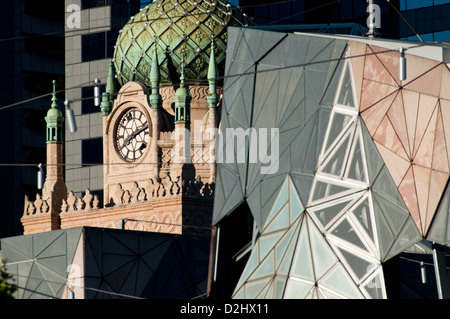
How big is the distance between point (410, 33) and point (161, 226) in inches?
1501

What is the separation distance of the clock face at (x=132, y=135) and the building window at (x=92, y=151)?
23821 millimetres

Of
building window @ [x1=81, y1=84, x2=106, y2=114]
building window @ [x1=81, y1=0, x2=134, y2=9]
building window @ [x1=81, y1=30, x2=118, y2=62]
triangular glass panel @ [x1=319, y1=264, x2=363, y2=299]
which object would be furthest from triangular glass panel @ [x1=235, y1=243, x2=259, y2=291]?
building window @ [x1=81, y1=0, x2=134, y2=9]

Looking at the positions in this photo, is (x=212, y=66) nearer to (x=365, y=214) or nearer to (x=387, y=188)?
(x=365, y=214)

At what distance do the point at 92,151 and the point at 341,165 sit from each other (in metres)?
49.7

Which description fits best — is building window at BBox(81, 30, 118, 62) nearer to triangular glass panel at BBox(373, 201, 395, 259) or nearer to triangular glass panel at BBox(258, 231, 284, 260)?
triangular glass panel at BBox(258, 231, 284, 260)

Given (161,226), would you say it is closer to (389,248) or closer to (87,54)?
(389,248)

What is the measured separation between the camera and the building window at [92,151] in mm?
98688

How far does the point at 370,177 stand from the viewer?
50375mm

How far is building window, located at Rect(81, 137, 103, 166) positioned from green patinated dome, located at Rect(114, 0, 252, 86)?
2379 centimetres

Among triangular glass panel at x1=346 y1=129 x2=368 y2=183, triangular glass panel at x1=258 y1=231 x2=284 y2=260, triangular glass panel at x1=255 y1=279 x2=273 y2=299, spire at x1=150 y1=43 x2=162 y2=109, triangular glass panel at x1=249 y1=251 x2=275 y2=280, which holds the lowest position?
triangular glass panel at x1=255 y1=279 x2=273 y2=299

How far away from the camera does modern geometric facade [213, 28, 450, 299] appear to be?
49.5 m
